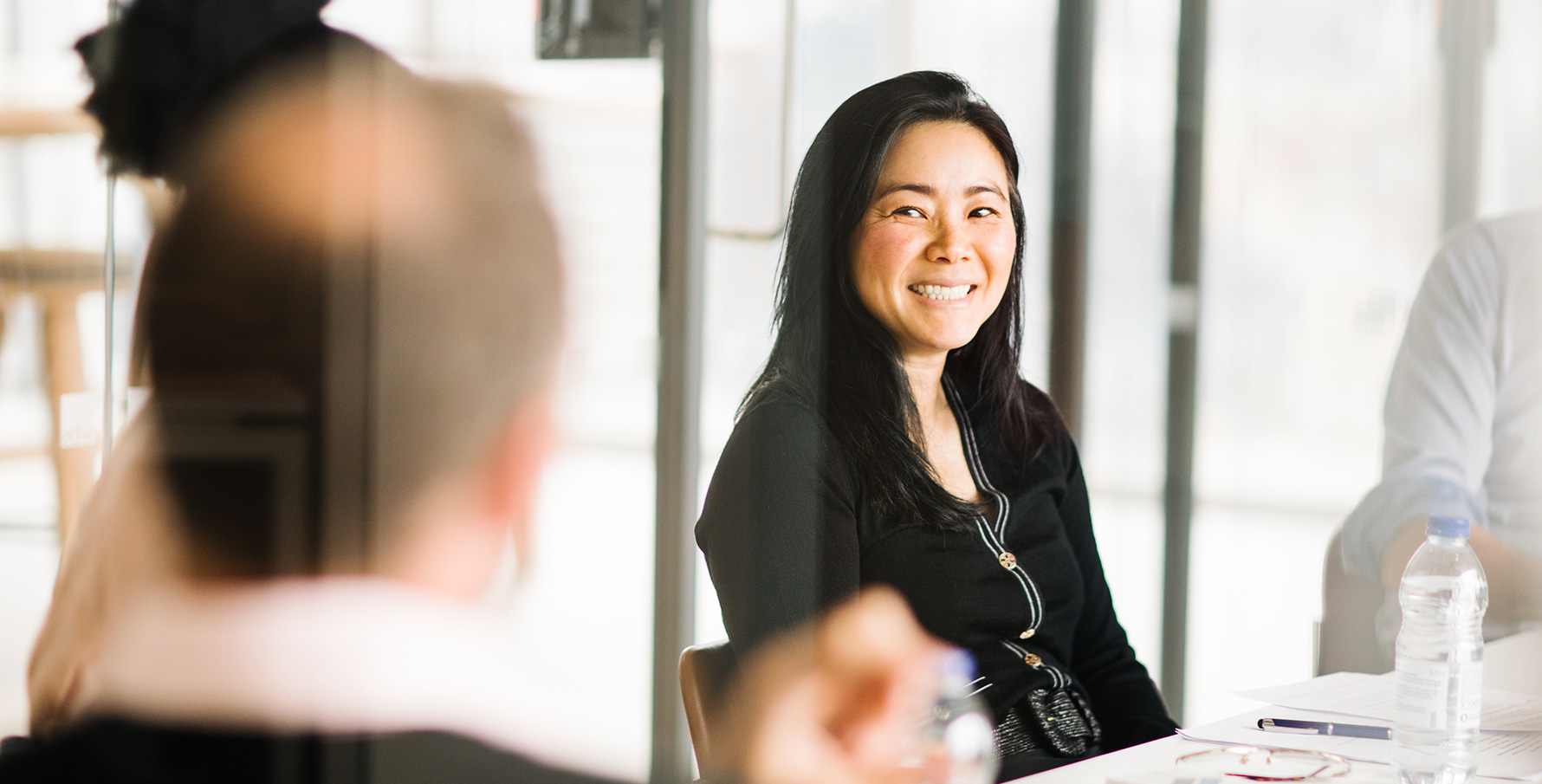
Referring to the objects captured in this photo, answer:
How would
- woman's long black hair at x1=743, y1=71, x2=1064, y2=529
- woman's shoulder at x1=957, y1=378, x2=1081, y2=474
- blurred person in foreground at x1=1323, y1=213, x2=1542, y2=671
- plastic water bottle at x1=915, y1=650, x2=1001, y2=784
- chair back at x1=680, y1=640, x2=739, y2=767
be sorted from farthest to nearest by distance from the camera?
blurred person in foreground at x1=1323, y1=213, x2=1542, y2=671 → woman's shoulder at x1=957, y1=378, x2=1081, y2=474 → woman's long black hair at x1=743, y1=71, x2=1064, y2=529 → chair back at x1=680, y1=640, x2=739, y2=767 → plastic water bottle at x1=915, y1=650, x2=1001, y2=784

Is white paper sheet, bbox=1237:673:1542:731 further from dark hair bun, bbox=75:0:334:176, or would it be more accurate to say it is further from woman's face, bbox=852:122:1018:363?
dark hair bun, bbox=75:0:334:176

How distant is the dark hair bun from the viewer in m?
0.93

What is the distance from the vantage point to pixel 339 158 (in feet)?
3.66

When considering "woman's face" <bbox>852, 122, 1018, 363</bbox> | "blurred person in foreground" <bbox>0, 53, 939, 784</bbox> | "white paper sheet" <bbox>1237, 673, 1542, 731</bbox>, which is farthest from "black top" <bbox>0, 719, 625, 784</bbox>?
"white paper sheet" <bbox>1237, 673, 1542, 731</bbox>

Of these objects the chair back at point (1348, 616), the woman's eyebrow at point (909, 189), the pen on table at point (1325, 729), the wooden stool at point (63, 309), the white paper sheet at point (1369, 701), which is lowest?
the chair back at point (1348, 616)

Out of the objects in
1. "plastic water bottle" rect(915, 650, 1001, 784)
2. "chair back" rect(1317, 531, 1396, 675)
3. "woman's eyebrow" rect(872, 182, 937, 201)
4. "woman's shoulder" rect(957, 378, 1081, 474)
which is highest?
"woman's eyebrow" rect(872, 182, 937, 201)

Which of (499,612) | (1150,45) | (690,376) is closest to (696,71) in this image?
(690,376)

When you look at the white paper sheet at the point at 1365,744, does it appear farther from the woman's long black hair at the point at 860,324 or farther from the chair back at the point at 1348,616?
the chair back at the point at 1348,616

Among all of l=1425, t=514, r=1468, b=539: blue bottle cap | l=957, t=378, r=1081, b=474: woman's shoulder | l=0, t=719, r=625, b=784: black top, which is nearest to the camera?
l=0, t=719, r=625, b=784: black top

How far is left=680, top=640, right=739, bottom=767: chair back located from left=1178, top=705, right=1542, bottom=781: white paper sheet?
1.48 ft

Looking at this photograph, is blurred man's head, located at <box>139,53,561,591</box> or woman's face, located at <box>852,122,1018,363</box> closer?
blurred man's head, located at <box>139,53,561,591</box>

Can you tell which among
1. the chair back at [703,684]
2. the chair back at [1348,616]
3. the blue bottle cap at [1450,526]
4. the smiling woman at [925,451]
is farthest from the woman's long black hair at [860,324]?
the chair back at [1348,616]

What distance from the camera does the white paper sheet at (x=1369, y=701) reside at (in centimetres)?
117

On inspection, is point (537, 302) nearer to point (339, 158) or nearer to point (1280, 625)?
point (339, 158)
